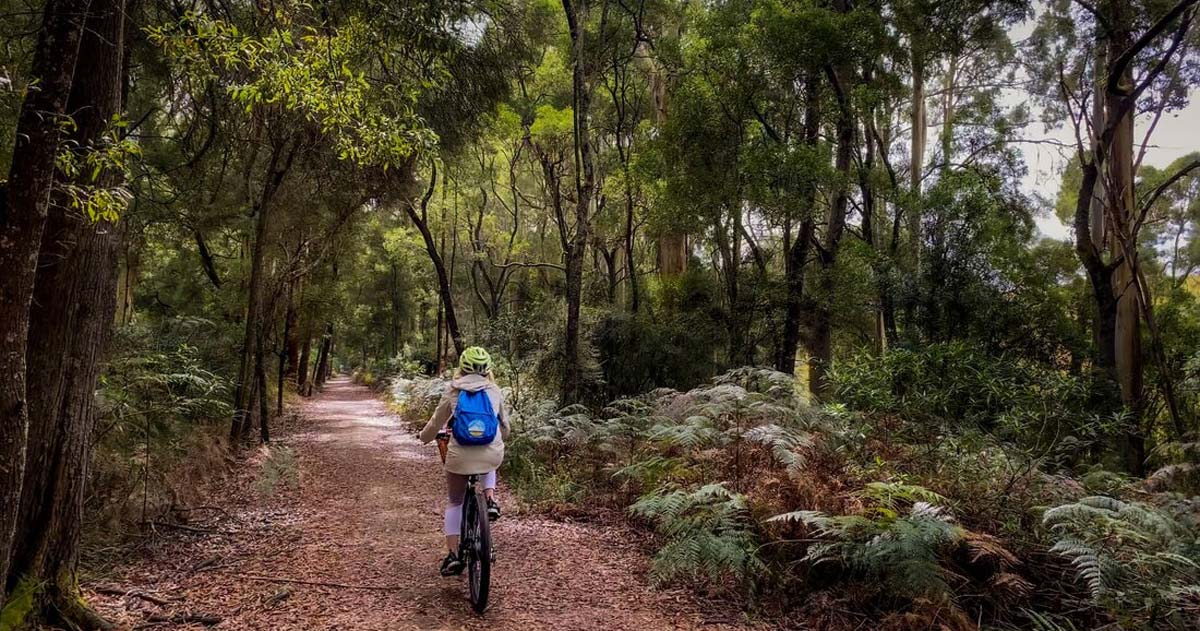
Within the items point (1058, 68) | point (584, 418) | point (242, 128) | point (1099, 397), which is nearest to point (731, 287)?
point (584, 418)

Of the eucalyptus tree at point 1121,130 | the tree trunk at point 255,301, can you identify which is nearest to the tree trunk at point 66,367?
the tree trunk at point 255,301

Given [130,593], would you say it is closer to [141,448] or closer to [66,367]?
[66,367]

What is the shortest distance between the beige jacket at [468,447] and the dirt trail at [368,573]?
1029 millimetres

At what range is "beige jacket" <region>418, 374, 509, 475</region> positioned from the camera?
4523 mm

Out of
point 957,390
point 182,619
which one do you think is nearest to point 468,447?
point 182,619

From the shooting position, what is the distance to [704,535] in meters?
5.03

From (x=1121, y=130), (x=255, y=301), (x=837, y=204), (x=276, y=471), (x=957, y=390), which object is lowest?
(x=276, y=471)

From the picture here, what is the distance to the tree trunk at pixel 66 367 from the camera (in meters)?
3.86

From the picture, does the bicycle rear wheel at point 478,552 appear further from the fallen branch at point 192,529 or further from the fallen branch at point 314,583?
the fallen branch at point 192,529

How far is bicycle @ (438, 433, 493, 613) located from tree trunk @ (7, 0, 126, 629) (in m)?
2.33

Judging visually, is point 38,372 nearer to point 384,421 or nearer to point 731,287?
point 731,287

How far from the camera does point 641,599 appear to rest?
4.81m

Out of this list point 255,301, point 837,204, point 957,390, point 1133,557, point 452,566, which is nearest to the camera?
point 1133,557

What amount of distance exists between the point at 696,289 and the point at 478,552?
496 inches
